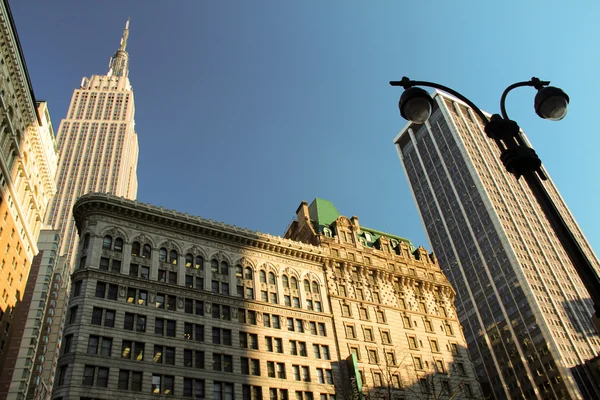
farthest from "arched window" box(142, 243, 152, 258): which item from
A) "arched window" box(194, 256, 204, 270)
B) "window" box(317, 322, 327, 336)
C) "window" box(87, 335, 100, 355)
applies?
"window" box(317, 322, 327, 336)

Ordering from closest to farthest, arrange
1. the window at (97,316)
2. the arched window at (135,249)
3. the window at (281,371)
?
the window at (97,316)
the window at (281,371)
the arched window at (135,249)

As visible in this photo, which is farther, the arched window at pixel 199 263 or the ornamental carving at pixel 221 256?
the ornamental carving at pixel 221 256

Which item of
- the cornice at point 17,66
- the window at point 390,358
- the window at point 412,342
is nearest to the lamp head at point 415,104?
the window at point 390,358

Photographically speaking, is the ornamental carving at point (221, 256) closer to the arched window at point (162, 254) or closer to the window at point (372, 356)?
the arched window at point (162, 254)

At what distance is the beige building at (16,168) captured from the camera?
78312mm

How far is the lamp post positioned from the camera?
10.3m

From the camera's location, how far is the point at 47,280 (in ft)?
426

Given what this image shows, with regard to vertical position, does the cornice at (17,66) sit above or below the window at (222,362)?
above

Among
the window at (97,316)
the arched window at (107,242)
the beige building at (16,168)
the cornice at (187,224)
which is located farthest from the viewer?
the beige building at (16,168)

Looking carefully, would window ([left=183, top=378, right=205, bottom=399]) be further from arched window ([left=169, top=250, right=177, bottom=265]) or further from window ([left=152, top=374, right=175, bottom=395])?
arched window ([left=169, top=250, right=177, bottom=265])

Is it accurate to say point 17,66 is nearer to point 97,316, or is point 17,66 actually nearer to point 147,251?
point 147,251

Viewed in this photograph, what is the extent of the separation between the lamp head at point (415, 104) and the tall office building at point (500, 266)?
10403 cm

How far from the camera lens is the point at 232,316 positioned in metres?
60.8

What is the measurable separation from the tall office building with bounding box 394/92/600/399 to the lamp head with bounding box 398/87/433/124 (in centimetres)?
10403
